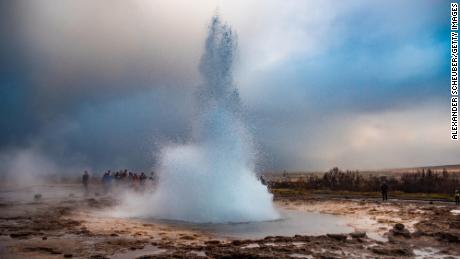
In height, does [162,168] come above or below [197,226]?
above

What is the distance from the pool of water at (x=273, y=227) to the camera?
41.1 ft

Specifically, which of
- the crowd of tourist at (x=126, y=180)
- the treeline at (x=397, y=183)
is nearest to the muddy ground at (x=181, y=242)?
the crowd of tourist at (x=126, y=180)

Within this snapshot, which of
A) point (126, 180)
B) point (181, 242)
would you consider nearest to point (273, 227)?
point (181, 242)

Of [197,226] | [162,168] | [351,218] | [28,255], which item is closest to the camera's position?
[28,255]

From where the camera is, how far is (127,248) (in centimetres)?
958

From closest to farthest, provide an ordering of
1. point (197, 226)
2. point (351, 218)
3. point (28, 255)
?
A: point (28, 255) → point (197, 226) → point (351, 218)

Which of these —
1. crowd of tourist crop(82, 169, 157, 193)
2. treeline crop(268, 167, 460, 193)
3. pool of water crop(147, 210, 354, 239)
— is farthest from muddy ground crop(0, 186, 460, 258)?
treeline crop(268, 167, 460, 193)

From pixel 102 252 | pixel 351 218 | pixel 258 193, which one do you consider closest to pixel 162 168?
pixel 258 193

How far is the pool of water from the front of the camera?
12.5 metres

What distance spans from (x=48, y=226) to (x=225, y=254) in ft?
21.4

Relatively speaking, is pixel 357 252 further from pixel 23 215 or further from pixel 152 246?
pixel 23 215

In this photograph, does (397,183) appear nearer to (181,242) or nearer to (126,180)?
(126,180)

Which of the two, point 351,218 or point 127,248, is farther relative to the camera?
point 351,218

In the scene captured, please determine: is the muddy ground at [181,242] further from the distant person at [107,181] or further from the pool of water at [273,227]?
the distant person at [107,181]
